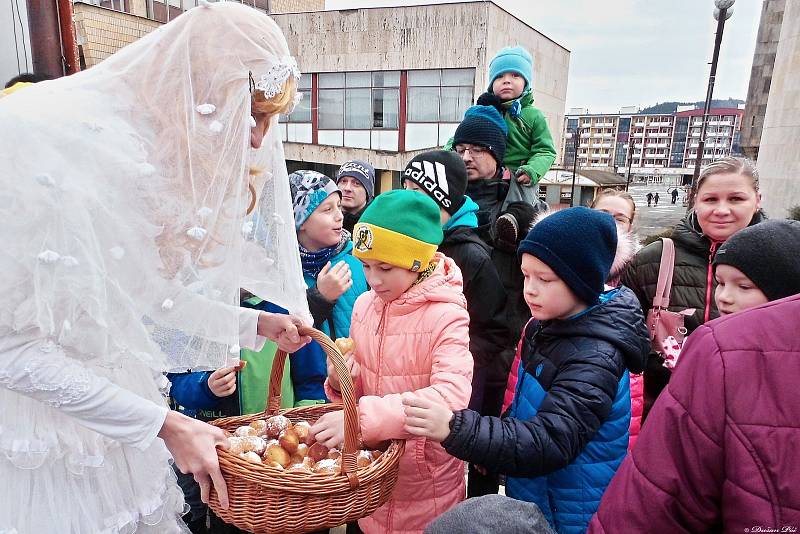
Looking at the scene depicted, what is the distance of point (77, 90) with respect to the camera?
1.30 metres

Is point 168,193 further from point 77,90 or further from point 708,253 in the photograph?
point 708,253

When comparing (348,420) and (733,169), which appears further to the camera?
(733,169)

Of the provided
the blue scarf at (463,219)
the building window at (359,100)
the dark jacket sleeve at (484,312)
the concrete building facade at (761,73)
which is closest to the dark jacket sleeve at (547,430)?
the dark jacket sleeve at (484,312)

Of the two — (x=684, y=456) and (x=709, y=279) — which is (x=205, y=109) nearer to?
(x=684, y=456)

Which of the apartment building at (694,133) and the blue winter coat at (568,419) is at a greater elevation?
the apartment building at (694,133)

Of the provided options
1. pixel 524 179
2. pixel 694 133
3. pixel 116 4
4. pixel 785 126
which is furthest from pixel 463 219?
pixel 694 133

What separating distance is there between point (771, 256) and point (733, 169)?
35.1 inches

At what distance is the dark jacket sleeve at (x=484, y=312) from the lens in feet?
8.03

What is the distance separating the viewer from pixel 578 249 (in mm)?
1549

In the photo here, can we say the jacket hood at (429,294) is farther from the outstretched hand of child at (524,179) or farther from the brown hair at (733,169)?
the outstretched hand of child at (524,179)

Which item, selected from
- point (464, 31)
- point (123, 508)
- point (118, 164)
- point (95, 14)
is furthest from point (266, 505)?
point (464, 31)

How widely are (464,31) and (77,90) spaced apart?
63.9 ft

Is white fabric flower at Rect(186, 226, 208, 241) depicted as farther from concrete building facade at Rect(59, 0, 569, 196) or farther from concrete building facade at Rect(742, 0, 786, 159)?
concrete building facade at Rect(742, 0, 786, 159)

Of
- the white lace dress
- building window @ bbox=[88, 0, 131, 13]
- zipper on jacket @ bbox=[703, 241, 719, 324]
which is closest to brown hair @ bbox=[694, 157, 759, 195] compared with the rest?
zipper on jacket @ bbox=[703, 241, 719, 324]
